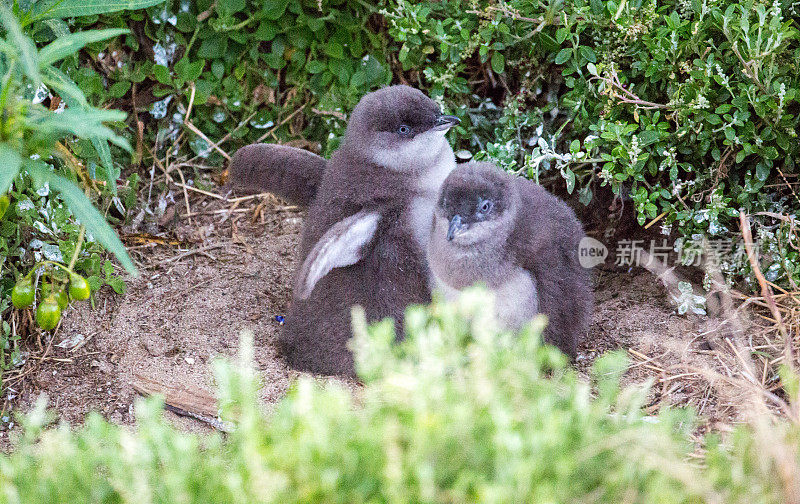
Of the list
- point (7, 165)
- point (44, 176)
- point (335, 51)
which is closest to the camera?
point (7, 165)

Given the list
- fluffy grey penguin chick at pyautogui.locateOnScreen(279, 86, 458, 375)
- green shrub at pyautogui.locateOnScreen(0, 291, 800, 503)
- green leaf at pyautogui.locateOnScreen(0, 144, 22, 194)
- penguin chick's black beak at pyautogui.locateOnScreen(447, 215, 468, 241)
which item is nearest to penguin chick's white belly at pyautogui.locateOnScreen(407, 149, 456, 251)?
fluffy grey penguin chick at pyautogui.locateOnScreen(279, 86, 458, 375)

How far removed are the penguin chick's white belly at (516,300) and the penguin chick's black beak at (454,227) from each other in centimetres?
36

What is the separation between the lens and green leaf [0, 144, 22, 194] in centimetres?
227

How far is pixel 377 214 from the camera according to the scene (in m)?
3.43

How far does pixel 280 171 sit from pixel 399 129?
26.3 inches

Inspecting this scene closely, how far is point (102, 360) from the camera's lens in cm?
375

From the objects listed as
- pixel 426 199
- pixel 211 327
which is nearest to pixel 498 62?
pixel 426 199

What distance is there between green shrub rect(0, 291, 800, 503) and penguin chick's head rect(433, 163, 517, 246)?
46.7 inches

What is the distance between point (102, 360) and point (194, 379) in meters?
0.47

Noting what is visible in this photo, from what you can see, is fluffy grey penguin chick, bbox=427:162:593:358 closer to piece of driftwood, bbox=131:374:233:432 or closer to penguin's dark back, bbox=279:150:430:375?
penguin's dark back, bbox=279:150:430:375

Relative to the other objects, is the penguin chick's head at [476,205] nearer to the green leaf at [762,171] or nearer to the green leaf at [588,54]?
the green leaf at [588,54]

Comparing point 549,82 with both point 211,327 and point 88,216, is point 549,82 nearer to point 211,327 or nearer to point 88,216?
point 211,327

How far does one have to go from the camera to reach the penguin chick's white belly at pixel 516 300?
333 centimetres

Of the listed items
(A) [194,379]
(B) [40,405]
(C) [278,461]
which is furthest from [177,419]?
(C) [278,461]
